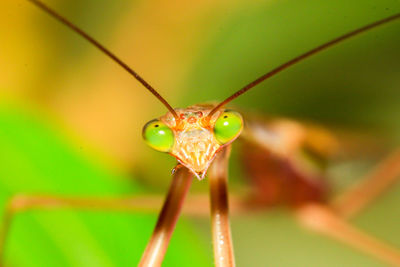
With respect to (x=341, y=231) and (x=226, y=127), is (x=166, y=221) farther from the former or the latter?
(x=341, y=231)

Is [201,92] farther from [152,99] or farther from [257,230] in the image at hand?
[257,230]

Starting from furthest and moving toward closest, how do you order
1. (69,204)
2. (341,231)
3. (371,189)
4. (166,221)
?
(371,189) < (341,231) < (69,204) < (166,221)

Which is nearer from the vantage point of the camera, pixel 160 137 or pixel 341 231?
pixel 160 137

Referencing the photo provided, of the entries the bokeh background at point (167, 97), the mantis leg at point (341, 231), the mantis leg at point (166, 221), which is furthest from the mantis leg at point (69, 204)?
the mantis leg at point (341, 231)

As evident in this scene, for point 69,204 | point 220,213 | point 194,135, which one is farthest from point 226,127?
point 69,204

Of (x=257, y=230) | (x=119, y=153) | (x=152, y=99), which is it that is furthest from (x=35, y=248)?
(x=257, y=230)

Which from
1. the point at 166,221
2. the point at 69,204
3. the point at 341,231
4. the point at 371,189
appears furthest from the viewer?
the point at 371,189

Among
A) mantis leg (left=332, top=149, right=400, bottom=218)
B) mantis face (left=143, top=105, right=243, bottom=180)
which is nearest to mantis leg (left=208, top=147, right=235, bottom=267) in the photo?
mantis face (left=143, top=105, right=243, bottom=180)

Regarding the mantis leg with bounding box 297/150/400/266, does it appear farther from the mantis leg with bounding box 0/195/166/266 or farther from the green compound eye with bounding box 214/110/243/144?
the green compound eye with bounding box 214/110/243/144
